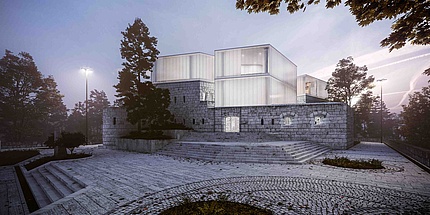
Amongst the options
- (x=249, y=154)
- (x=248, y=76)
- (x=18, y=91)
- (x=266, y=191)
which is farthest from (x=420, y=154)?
(x=18, y=91)

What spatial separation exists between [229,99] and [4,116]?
33802 mm

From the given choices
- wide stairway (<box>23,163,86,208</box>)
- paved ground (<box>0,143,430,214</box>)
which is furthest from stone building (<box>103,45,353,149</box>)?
wide stairway (<box>23,163,86,208</box>)

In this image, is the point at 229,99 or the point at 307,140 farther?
the point at 229,99

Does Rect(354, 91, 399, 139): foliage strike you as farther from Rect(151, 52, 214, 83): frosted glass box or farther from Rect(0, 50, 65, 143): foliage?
Rect(0, 50, 65, 143): foliage

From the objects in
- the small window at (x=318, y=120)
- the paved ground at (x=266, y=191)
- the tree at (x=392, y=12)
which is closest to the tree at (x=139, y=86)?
the paved ground at (x=266, y=191)

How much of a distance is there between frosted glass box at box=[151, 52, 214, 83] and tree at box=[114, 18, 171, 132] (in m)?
4.62

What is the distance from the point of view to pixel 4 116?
28.3 m

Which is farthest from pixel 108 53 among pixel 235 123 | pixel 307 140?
pixel 307 140

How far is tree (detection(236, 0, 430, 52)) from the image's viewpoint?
397cm

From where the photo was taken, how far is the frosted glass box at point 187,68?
24.9m

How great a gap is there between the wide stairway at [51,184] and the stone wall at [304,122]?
605 inches

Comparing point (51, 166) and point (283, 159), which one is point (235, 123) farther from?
point (51, 166)

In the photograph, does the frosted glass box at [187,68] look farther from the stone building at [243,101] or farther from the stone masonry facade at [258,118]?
the stone masonry facade at [258,118]

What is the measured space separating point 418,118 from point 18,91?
60.0m
